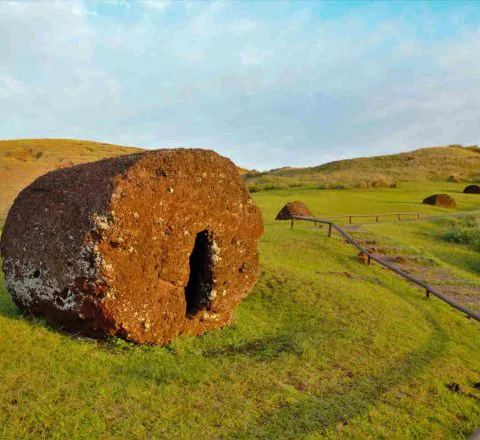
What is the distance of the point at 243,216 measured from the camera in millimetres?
8820

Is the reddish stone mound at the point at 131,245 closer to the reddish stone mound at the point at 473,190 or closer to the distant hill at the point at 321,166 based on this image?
the distant hill at the point at 321,166

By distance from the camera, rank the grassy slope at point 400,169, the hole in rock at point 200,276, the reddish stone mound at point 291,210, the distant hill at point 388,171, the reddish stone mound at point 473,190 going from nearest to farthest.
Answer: the hole in rock at point 200,276
the reddish stone mound at point 291,210
the reddish stone mound at point 473,190
the distant hill at point 388,171
the grassy slope at point 400,169

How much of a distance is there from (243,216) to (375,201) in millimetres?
31698

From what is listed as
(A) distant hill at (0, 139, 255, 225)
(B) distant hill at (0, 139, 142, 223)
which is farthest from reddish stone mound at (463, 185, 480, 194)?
(B) distant hill at (0, 139, 142, 223)

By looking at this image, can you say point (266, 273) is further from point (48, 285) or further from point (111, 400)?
point (111, 400)

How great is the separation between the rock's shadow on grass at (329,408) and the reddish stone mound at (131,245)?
2.70 metres

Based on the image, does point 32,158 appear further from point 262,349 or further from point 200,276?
point 262,349

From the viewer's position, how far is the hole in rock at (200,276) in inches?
330

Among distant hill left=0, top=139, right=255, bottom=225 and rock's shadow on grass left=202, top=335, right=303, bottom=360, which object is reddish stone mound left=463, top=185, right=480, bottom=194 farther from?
rock's shadow on grass left=202, top=335, right=303, bottom=360

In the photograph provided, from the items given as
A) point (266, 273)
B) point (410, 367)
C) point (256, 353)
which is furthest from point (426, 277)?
point (256, 353)

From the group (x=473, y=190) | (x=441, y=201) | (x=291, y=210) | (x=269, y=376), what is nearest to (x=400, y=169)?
(x=473, y=190)

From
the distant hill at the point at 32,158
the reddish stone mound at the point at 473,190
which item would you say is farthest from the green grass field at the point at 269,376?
the reddish stone mound at the point at 473,190

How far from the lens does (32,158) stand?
6381 centimetres

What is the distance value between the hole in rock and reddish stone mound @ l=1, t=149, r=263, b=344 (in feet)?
0.06
